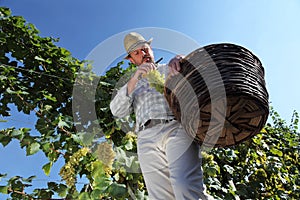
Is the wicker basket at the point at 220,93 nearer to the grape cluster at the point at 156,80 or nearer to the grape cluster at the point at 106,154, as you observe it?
the grape cluster at the point at 156,80

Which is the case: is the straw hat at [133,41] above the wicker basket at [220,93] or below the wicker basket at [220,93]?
above

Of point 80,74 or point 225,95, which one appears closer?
point 225,95

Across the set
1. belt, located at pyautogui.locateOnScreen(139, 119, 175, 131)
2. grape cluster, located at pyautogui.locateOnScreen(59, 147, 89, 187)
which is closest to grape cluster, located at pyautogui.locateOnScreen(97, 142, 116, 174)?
grape cluster, located at pyautogui.locateOnScreen(59, 147, 89, 187)

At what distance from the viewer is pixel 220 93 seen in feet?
2.94

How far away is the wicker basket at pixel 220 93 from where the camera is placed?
0.90m

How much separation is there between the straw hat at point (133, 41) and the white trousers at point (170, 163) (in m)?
0.34

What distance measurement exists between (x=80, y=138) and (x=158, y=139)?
627 mm

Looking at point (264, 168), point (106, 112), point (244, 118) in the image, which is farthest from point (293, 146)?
point (244, 118)

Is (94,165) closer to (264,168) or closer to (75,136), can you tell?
(75,136)

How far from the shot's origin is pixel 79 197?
1.46m

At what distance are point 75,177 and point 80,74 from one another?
2.77 ft

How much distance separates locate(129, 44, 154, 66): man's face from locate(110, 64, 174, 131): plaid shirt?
0.06 m

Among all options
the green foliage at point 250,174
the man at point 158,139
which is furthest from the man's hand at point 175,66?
the green foliage at point 250,174

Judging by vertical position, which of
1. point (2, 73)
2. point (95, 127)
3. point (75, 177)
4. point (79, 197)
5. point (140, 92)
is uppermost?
point (2, 73)
